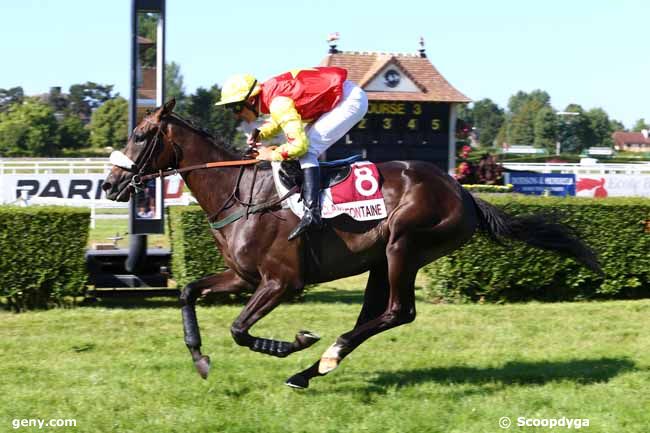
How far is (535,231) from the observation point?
6559 millimetres

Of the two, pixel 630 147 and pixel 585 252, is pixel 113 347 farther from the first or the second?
pixel 630 147

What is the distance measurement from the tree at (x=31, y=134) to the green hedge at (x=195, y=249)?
5335 centimetres

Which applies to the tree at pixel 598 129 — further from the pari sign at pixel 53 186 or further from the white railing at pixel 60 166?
the pari sign at pixel 53 186

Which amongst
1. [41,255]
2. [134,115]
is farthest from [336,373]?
[134,115]

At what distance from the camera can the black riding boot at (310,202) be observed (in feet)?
18.3

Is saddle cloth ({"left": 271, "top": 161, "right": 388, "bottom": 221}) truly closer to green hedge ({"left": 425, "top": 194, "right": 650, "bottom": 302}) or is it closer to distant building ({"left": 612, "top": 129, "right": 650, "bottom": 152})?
green hedge ({"left": 425, "top": 194, "right": 650, "bottom": 302})

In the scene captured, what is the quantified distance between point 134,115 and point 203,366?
4296 millimetres

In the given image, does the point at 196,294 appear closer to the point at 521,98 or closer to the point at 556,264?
the point at 556,264

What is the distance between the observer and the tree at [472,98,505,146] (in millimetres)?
123844

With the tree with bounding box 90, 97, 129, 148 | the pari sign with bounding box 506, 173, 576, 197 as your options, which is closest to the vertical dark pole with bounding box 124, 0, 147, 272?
the pari sign with bounding box 506, 173, 576, 197

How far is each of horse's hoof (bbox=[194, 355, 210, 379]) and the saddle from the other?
1.25m

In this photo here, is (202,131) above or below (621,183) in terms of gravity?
above

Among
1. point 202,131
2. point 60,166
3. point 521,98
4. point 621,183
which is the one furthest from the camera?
point 521,98

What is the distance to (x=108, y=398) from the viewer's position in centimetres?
532
